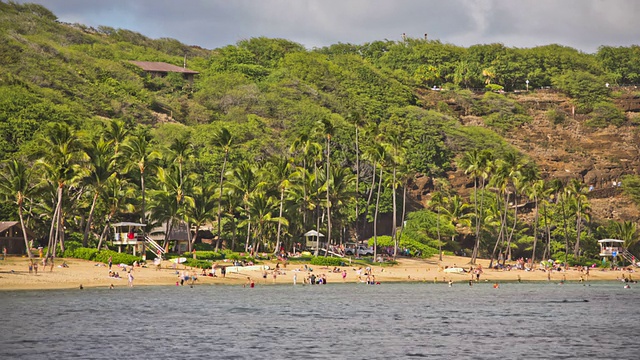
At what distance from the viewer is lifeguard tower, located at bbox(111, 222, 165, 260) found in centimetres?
8325

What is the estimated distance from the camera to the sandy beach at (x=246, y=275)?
6944 cm

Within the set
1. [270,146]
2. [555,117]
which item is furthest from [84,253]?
[555,117]

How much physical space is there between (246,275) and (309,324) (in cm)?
3058

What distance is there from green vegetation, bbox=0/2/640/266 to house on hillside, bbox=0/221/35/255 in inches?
80.8

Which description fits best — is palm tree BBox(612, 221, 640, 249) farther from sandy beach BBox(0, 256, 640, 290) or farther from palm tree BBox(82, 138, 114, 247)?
palm tree BBox(82, 138, 114, 247)

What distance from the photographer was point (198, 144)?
122 metres

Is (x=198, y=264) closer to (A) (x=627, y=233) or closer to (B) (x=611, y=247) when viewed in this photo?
(B) (x=611, y=247)

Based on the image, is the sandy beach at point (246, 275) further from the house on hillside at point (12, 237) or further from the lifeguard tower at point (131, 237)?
the lifeguard tower at point (131, 237)

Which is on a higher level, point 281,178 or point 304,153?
point 304,153

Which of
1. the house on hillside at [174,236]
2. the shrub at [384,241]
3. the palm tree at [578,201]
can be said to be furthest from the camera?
the palm tree at [578,201]

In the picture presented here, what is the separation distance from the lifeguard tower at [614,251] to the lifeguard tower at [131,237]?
2435 inches

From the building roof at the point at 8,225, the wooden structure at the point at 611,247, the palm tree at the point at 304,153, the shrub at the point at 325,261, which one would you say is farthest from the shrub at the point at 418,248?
the building roof at the point at 8,225

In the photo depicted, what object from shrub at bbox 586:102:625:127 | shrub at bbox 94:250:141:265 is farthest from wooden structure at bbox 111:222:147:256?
shrub at bbox 586:102:625:127

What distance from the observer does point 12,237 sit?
261ft
